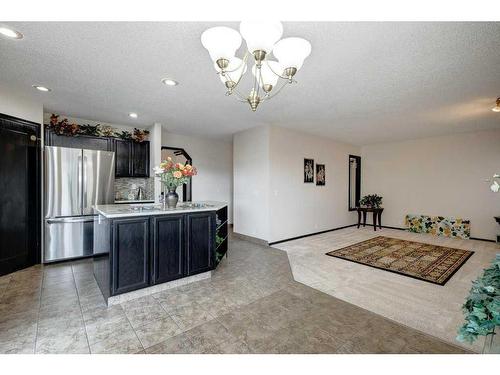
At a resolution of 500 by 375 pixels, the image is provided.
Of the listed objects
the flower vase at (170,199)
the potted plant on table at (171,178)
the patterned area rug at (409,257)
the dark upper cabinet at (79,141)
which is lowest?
the patterned area rug at (409,257)

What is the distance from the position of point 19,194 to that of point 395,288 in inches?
223

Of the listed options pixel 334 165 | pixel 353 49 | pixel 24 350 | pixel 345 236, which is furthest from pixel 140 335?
pixel 334 165

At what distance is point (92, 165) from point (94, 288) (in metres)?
2.31

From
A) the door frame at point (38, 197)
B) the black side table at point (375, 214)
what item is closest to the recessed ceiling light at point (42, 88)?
the door frame at point (38, 197)

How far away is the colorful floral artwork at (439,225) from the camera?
232 inches

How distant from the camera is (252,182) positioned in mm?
5391

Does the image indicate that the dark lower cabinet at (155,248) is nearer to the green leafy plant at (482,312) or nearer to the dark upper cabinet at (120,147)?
the dark upper cabinet at (120,147)

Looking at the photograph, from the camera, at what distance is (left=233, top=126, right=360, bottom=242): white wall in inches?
200

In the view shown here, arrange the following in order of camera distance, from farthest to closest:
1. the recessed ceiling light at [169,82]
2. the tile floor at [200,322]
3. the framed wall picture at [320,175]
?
the framed wall picture at [320,175] → the recessed ceiling light at [169,82] → the tile floor at [200,322]

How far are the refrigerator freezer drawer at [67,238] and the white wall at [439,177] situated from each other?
791cm

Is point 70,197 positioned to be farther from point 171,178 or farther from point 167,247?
point 167,247

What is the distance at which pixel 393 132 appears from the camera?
5781 millimetres

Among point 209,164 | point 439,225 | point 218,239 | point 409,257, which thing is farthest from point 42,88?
point 439,225

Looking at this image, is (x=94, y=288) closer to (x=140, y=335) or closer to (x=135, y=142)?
(x=140, y=335)
